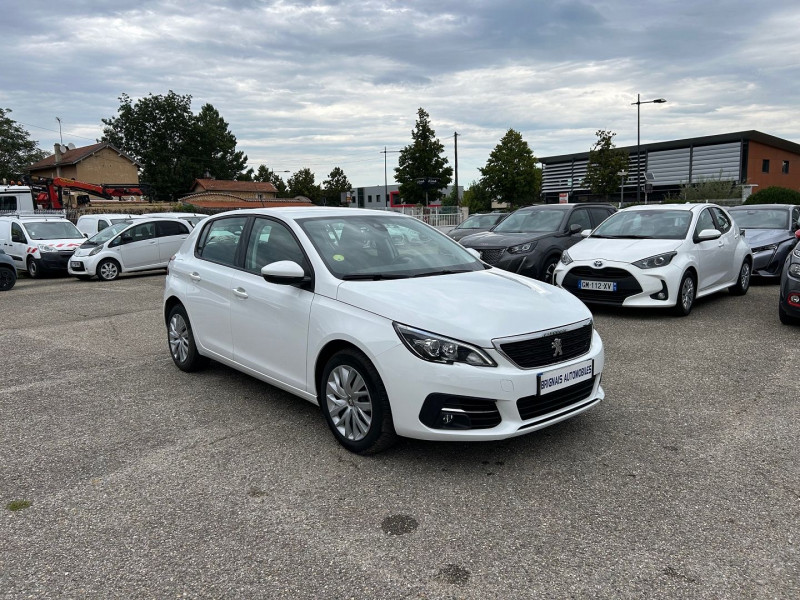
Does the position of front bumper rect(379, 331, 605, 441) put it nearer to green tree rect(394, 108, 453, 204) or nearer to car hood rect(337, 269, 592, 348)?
car hood rect(337, 269, 592, 348)

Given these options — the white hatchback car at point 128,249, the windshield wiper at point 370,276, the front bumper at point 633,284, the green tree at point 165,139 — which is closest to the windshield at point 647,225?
the front bumper at point 633,284

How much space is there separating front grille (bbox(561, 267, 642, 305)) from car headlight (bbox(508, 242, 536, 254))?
1.63 m

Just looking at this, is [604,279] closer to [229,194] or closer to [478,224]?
[478,224]

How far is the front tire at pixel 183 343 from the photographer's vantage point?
229 inches

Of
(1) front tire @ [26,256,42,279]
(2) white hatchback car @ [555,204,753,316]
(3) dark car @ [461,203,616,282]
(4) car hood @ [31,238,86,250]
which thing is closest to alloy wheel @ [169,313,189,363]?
(2) white hatchback car @ [555,204,753,316]

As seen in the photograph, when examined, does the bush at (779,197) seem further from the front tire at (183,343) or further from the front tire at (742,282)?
the front tire at (183,343)

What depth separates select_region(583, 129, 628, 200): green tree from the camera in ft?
146

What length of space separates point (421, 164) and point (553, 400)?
4480 centimetres

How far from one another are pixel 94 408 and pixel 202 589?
2996 mm

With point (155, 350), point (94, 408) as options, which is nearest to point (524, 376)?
point (94, 408)

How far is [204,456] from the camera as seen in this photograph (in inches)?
160

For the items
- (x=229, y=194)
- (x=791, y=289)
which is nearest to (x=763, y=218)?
(x=791, y=289)

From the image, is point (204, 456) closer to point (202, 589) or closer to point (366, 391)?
point (366, 391)

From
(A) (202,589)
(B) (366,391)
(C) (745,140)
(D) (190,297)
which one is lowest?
(A) (202,589)
